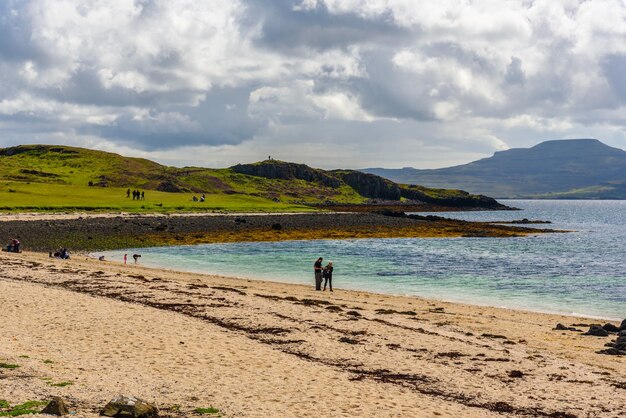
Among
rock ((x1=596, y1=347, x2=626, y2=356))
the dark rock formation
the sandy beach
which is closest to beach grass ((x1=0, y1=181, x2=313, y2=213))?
the sandy beach

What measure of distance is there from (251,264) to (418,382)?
126ft

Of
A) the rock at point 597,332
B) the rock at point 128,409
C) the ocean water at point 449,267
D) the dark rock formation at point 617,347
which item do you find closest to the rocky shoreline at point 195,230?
the ocean water at point 449,267

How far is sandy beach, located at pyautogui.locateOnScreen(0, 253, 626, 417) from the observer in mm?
14477

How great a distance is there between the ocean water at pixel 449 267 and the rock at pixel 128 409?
27322mm

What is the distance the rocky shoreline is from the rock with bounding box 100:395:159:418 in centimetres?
4784

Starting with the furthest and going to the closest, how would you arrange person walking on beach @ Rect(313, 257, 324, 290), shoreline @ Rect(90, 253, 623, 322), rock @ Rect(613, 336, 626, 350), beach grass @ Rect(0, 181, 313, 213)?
beach grass @ Rect(0, 181, 313, 213) < person walking on beach @ Rect(313, 257, 324, 290) < shoreline @ Rect(90, 253, 623, 322) < rock @ Rect(613, 336, 626, 350)

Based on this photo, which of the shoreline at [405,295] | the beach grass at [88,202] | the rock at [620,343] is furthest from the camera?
the beach grass at [88,202]

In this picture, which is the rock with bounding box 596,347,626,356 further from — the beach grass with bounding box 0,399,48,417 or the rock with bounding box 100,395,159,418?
the beach grass with bounding box 0,399,48,417

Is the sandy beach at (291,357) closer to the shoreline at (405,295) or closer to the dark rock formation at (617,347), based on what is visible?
the dark rock formation at (617,347)

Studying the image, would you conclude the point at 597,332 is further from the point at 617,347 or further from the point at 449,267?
the point at 449,267

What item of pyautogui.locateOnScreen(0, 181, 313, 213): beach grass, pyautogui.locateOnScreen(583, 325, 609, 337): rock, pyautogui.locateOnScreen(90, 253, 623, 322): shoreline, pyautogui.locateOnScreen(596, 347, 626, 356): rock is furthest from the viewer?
pyautogui.locateOnScreen(0, 181, 313, 213): beach grass

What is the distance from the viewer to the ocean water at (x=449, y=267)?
39.2 meters

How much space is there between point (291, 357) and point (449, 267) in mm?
38504

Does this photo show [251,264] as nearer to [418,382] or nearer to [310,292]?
[310,292]
